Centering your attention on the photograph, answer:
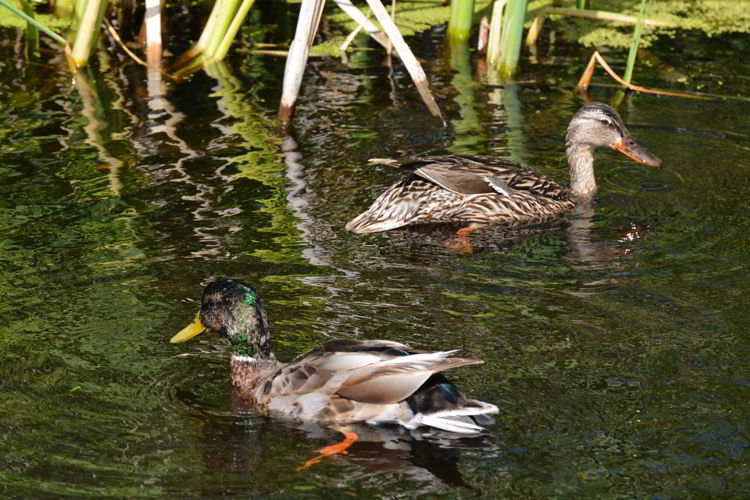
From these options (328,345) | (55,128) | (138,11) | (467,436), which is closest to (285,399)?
(328,345)

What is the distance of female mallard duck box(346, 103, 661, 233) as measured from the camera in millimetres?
8484

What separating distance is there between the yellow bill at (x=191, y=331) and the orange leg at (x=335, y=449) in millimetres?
1069

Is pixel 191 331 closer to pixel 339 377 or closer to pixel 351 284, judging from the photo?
pixel 339 377

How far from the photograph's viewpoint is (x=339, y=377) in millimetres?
5574

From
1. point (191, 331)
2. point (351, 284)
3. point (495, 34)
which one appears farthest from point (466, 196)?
point (495, 34)

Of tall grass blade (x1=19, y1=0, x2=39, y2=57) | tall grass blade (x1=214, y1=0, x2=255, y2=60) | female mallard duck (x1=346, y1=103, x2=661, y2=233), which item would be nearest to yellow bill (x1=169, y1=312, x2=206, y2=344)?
female mallard duck (x1=346, y1=103, x2=661, y2=233)

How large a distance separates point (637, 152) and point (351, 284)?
3.34 meters

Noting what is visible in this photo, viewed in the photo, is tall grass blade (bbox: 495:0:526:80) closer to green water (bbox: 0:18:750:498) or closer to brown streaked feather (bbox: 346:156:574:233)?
green water (bbox: 0:18:750:498)

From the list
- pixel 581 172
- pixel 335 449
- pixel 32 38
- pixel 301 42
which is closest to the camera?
pixel 335 449

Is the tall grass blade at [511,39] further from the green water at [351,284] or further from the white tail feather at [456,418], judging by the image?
the white tail feather at [456,418]

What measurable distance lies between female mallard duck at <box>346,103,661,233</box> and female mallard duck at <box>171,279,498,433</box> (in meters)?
2.34

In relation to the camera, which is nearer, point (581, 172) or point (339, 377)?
point (339, 377)

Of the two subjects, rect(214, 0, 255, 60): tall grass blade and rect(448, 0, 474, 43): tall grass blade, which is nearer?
rect(214, 0, 255, 60): tall grass blade

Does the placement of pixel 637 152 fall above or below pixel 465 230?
above
